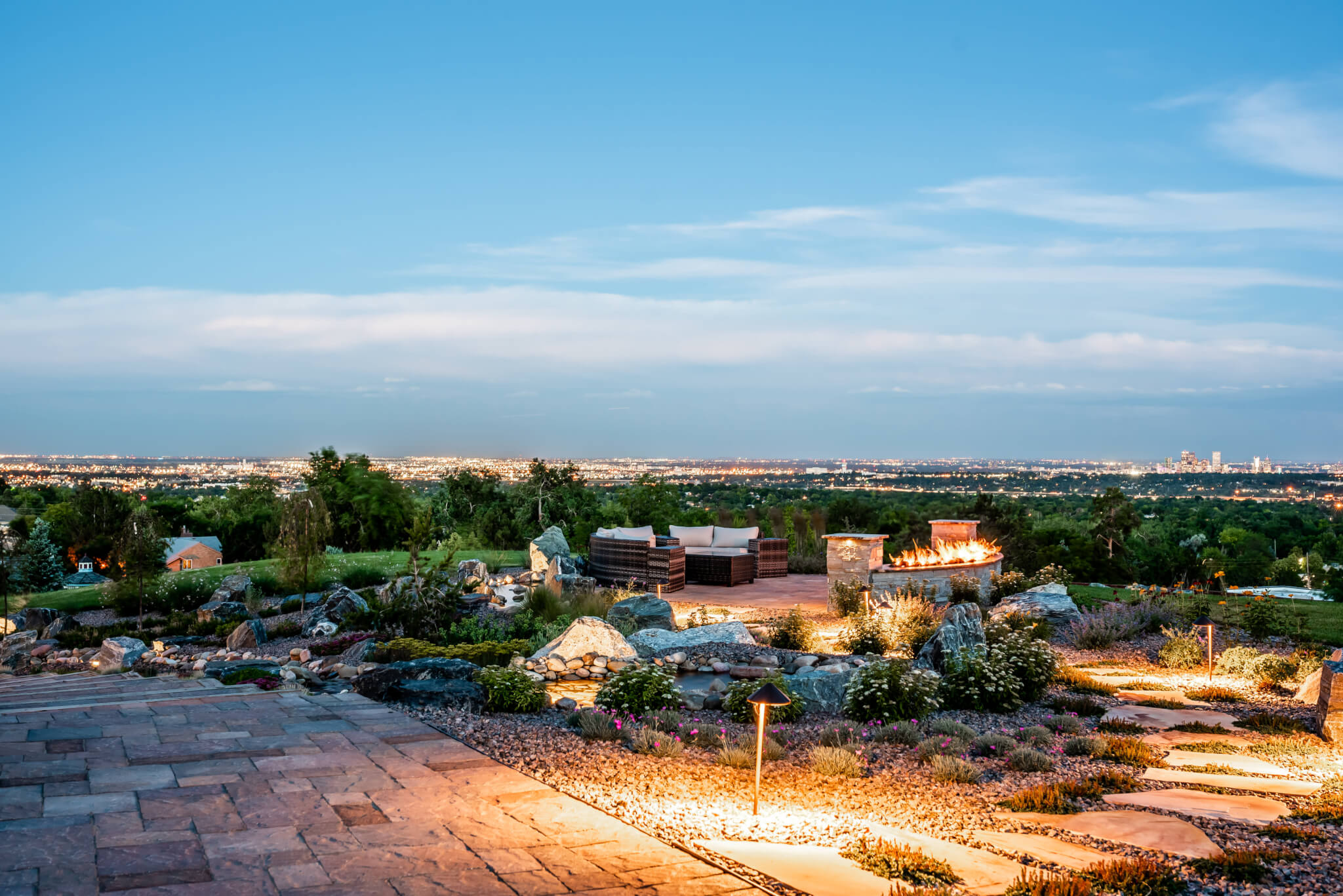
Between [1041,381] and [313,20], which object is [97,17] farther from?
[1041,381]

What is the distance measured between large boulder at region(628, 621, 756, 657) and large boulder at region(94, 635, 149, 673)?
6.20m

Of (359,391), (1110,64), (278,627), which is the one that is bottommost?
(278,627)

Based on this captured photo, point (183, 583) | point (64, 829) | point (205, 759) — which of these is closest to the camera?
point (64, 829)

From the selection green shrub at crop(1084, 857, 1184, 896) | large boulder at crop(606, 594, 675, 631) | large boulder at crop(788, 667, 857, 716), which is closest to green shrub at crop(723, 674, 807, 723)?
large boulder at crop(788, 667, 857, 716)

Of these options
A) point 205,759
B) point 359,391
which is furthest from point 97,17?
point 359,391

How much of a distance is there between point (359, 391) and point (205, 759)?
3851 cm

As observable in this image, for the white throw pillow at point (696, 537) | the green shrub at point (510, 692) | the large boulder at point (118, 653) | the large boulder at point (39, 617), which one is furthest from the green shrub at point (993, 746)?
the large boulder at point (39, 617)

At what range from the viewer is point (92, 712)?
19.8ft

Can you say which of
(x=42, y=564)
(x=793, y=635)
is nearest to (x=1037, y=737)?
(x=793, y=635)

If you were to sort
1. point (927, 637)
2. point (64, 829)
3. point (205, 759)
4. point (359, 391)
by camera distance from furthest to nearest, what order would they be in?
point (359, 391)
point (927, 637)
point (205, 759)
point (64, 829)

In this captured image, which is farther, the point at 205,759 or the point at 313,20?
the point at 313,20

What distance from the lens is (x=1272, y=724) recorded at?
20.9 feet

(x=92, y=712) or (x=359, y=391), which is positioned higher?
(x=359, y=391)

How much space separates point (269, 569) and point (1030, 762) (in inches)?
629
